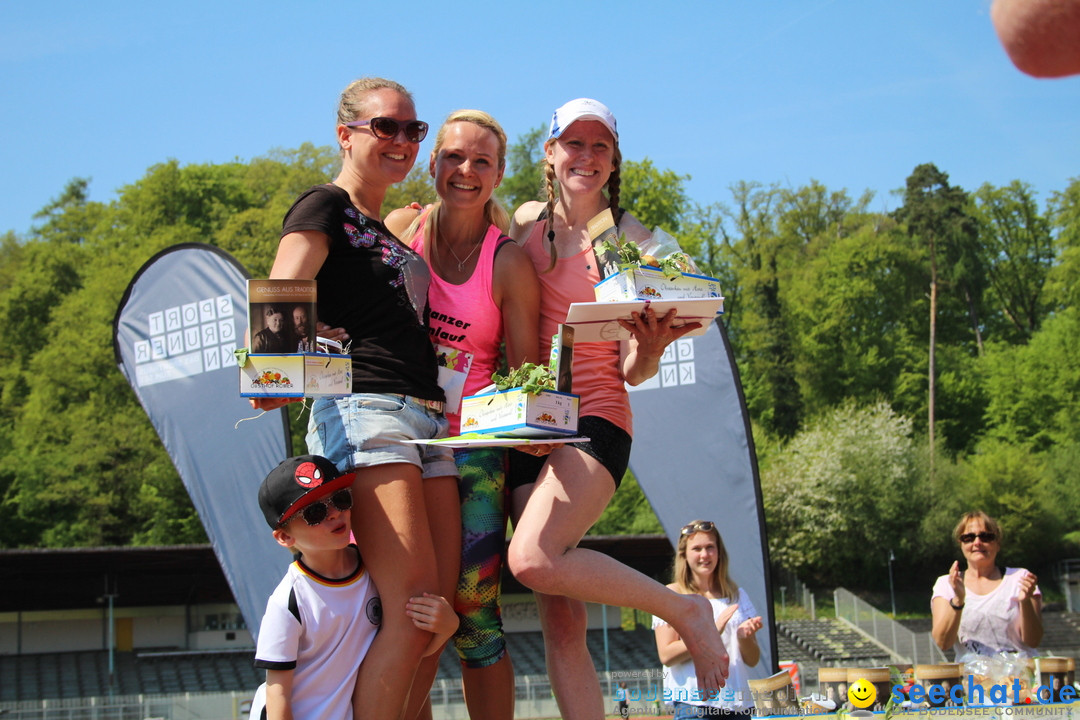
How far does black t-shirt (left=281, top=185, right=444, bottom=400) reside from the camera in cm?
362

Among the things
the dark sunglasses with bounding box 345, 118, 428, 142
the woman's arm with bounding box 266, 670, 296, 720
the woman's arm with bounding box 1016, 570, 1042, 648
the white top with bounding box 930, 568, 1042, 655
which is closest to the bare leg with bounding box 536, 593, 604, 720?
the woman's arm with bounding box 266, 670, 296, 720

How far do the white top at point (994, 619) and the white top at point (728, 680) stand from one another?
48.3 inches

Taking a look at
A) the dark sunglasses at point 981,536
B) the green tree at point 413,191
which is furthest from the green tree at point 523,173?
the dark sunglasses at point 981,536

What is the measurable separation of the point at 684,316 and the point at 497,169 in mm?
947

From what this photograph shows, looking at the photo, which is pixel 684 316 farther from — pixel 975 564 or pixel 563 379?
pixel 975 564

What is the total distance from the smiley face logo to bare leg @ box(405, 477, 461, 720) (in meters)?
2.55

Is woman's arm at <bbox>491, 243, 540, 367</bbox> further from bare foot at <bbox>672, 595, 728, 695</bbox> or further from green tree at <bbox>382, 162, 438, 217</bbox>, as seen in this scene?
green tree at <bbox>382, 162, 438, 217</bbox>

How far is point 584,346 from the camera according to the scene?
4203mm

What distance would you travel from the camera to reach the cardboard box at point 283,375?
10.6ft

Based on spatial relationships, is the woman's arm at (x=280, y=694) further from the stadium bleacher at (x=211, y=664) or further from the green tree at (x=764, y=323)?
the green tree at (x=764, y=323)

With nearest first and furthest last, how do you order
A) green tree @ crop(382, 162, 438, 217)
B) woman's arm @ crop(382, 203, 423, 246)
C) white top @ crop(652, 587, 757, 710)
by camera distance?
woman's arm @ crop(382, 203, 423, 246) → white top @ crop(652, 587, 757, 710) → green tree @ crop(382, 162, 438, 217)

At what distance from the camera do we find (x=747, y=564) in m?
10.9

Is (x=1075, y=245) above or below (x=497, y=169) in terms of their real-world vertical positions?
above

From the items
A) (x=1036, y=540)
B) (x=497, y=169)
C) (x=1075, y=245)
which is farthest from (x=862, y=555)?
(x=497, y=169)
